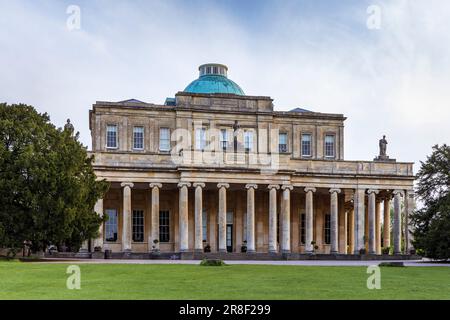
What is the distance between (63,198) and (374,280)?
26.6 metres

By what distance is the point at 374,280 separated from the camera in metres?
24.7

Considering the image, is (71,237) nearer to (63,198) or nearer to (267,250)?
(63,198)

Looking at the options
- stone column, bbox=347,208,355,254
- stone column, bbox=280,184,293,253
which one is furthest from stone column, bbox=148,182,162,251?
stone column, bbox=347,208,355,254

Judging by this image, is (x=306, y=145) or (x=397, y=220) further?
(x=306, y=145)

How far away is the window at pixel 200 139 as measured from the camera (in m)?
64.0

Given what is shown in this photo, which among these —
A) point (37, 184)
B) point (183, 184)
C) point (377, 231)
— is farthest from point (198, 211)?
point (377, 231)

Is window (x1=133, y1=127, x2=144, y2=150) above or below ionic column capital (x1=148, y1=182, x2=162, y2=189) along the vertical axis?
above

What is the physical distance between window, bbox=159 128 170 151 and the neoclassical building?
0.11 m

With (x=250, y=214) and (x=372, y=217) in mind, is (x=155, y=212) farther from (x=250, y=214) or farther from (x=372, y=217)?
(x=372, y=217)

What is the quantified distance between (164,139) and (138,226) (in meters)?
9.57

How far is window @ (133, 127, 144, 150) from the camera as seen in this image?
63938 millimetres

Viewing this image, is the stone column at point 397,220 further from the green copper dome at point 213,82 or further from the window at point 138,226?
the window at point 138,226

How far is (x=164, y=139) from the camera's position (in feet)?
211

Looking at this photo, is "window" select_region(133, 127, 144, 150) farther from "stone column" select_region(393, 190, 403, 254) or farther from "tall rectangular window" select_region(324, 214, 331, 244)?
"stone column" select_region(393, 190, 403, 254)
